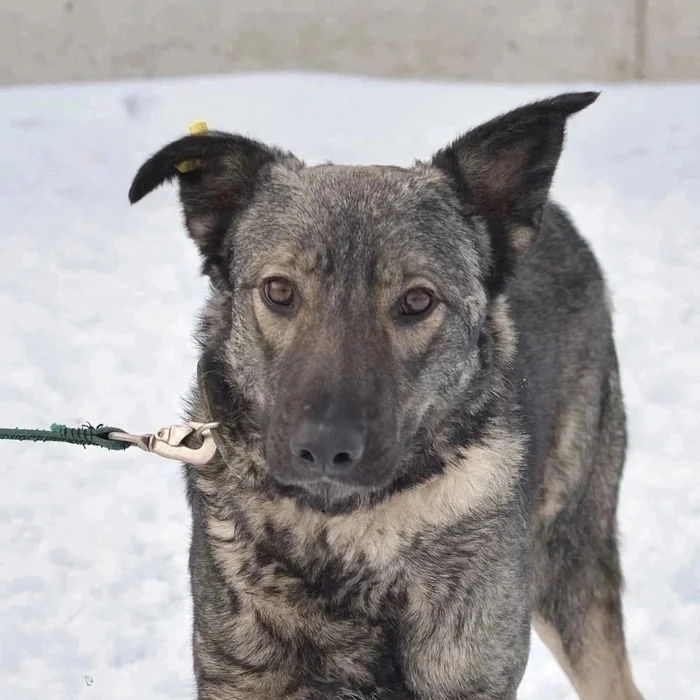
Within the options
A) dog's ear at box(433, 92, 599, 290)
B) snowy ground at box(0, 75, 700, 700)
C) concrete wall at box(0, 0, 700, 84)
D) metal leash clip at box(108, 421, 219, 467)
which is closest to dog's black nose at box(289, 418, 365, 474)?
metal leash clip at box(108, 421, 219, 467)

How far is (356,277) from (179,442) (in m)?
0.68

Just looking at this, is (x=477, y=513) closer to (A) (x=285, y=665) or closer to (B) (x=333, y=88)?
(A) (x=285, y=665)

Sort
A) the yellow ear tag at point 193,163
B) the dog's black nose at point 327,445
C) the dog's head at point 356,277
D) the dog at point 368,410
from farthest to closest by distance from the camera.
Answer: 1. the yellow ear tag at point 193,163
2. the dog at point 368,410
3. the dog's head at point 356,277
4. the dog's black nose at point 327,445

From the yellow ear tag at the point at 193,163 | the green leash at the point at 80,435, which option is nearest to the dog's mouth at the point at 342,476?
the green leash at the point at 80,435

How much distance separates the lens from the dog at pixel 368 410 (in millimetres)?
2607

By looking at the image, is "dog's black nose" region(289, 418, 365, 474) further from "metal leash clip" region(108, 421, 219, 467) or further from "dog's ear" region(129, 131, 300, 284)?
"dog's ear" region(129, 131, 300, 284)

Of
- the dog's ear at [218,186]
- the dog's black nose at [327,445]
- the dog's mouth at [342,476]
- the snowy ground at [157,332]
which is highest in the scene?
the dog's ear at [218,186]

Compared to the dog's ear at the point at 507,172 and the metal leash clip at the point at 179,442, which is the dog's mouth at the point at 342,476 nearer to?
the metal leash clip at the point at 179,442

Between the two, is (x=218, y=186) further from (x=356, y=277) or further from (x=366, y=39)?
(x=366, y=39)

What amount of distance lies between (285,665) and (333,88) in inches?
281

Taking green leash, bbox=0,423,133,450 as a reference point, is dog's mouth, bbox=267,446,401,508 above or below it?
above

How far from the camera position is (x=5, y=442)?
5453mm

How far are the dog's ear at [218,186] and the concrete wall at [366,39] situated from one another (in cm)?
631

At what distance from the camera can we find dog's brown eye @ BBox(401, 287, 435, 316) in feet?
8.71
